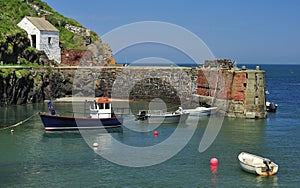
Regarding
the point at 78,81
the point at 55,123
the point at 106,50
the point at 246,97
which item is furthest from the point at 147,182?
the point at 106,50

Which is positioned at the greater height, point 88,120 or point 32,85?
point 32,85

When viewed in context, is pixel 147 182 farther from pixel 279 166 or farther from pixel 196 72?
pixel 196 72

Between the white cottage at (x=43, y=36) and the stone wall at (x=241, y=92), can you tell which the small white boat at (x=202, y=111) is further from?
the white cottage at (x=43, y=36)

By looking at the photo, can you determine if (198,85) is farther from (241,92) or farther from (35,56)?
(35,56)

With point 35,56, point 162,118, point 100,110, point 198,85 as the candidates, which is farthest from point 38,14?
point 100,110

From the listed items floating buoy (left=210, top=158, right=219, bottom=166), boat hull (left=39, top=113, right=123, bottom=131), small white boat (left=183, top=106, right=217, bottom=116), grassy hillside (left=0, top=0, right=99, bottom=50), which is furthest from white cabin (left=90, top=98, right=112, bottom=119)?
grassy hillside (left=0, top=0, right=99, bottom=50)

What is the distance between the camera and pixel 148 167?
98.4 ft

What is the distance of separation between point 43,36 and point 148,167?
152 ft

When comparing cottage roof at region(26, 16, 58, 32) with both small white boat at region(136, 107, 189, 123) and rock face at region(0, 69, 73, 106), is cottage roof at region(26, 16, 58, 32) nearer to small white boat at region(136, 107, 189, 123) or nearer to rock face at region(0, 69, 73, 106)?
rock face at region(0, 69, 73, 106)

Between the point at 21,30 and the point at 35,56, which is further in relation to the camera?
the point at 35,56

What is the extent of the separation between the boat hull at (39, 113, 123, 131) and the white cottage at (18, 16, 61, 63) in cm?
3201

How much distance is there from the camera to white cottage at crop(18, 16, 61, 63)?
71.3 meters

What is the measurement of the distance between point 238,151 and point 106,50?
45.1m

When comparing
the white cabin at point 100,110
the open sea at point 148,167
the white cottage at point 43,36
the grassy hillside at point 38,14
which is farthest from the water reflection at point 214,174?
the white cottage at point 43,36
